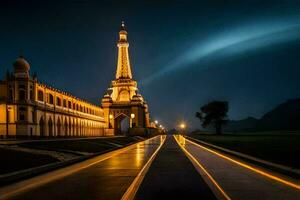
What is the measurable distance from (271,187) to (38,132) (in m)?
71.5

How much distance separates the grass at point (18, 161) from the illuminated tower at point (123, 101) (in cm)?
11921

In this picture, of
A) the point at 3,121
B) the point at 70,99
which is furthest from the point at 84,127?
the point at 3,121

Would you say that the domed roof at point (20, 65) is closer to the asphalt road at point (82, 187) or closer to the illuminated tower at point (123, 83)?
the asphalt road at point (82, 187)

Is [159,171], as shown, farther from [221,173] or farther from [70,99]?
[70,99]

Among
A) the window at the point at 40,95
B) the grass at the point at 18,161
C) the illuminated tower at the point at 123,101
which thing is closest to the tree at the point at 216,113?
the illuminated tower at the point at 123,101

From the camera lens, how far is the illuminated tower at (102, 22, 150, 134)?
16409 cm

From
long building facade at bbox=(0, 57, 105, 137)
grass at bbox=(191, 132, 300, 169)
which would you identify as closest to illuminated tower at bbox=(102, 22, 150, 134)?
long building facade at bbox=(0, 57, 105, 137)

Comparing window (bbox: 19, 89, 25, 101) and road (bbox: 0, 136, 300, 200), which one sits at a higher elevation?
window (bbox: 19, 89, 25, 101)

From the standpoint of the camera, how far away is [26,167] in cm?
2038

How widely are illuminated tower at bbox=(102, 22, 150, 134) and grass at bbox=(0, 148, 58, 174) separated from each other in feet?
391

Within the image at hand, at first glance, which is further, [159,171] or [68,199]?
[159,171]

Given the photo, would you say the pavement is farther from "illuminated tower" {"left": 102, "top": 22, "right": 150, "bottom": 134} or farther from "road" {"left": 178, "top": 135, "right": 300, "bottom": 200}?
"illuminated tower" {"left": 102, "top": 22, "right": 150, "bottom": 134}

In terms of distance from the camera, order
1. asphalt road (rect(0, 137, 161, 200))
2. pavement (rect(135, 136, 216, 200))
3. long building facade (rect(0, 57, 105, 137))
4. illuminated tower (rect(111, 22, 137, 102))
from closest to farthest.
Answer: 1. pavement (rect(135, 136, 216, 200))
2. asphalt road (rect(0, 137, 161, 200))
3. long building facade (rect(0, 57, 105, 137))
4. illuminated tower (rect(111, 22, 137, 102))

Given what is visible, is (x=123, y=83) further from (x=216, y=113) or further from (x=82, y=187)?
(x=82, y=187)
